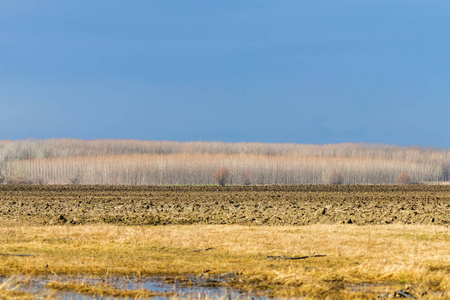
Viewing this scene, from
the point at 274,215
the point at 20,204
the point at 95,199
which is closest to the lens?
the point at 274,215

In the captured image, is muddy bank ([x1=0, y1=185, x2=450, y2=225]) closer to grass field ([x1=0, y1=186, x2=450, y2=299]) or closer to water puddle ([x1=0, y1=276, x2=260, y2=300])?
grass field ([x1=0, y1=186, x2=450, y2=299])

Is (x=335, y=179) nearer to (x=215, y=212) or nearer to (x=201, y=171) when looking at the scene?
(x=201, y=171)

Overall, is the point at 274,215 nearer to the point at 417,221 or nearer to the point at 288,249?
the point at 417,221

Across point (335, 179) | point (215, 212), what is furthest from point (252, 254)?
point (335, 179)

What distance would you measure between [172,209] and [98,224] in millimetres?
6511

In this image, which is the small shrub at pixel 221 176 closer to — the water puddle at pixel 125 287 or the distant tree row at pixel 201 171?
the distant tree row at pixel 201 171

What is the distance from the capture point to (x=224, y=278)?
1337 centimetres

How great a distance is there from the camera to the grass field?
12.8 metres

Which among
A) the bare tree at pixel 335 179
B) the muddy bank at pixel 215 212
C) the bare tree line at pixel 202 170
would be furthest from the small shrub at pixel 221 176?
the muddy bank at pixel 215 212

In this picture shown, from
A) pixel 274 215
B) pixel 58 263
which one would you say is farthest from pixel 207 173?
pixel 58 263

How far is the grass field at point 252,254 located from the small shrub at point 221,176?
38954 millimetres

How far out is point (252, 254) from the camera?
16797 mm

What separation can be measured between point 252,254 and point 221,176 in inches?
1947

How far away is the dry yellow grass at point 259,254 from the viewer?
12977 mm
